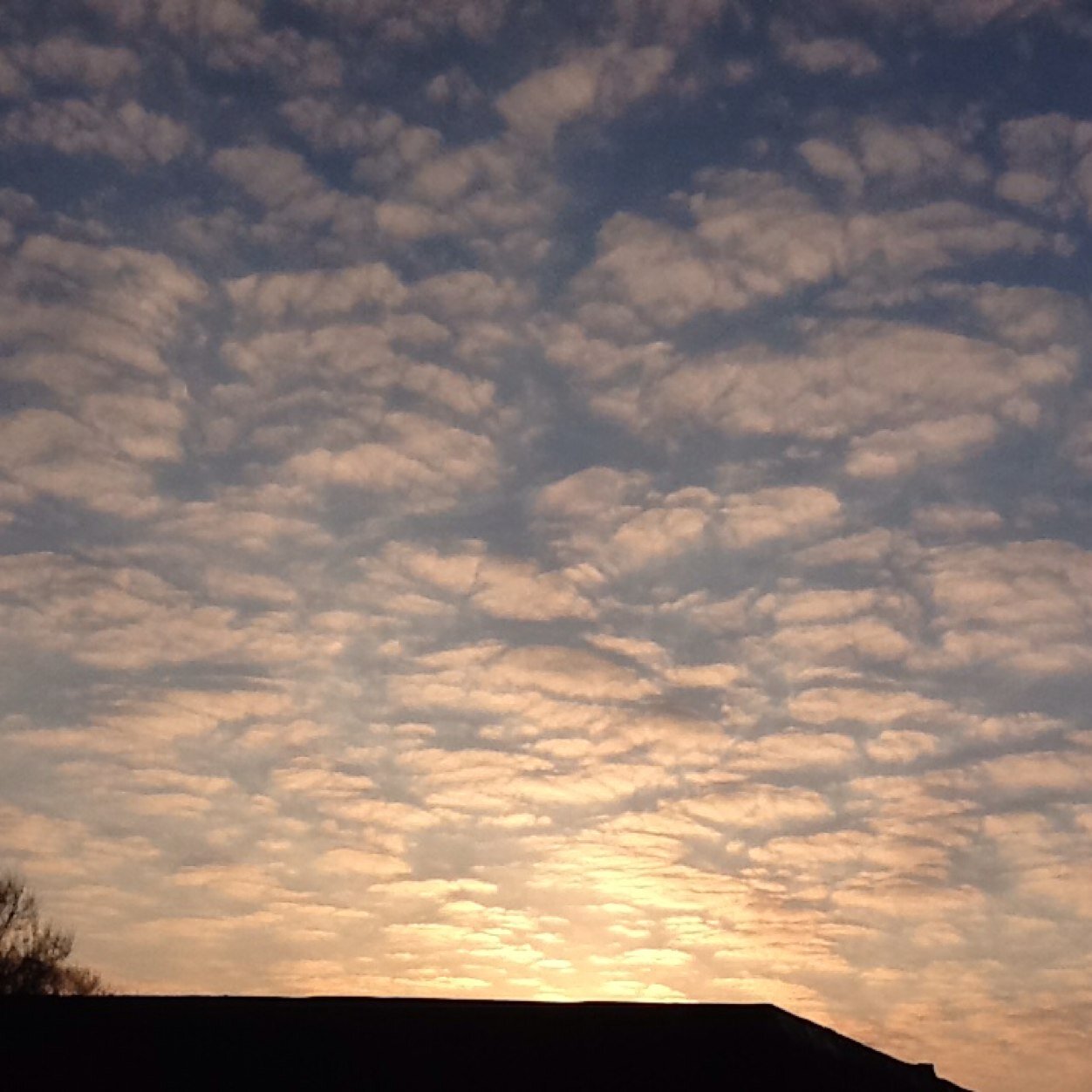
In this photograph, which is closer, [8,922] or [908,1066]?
[908,1066]

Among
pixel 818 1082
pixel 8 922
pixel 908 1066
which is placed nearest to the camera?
pixel 818 1082

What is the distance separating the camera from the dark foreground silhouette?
54.0ft

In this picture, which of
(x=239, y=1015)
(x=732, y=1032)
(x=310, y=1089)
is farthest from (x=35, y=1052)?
(x=732, y=1032)

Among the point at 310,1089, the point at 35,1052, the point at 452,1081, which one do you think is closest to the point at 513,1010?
the point at 452,1081

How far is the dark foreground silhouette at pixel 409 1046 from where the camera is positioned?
16.5 m

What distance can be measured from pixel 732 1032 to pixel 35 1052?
947 centimetres

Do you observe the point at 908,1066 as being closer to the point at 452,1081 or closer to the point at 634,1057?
the point at 634,1057

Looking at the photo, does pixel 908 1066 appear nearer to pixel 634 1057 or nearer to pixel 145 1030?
pixel 634 1057

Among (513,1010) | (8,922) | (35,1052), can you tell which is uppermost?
(8,922)

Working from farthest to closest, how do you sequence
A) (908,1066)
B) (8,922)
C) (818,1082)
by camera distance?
(8,922), (908,1066), (818,1082)

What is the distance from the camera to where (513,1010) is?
1708 centimetres

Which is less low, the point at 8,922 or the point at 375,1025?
the point at 8,922

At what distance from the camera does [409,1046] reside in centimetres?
1703

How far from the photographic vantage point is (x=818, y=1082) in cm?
1631
